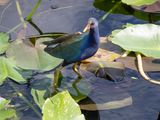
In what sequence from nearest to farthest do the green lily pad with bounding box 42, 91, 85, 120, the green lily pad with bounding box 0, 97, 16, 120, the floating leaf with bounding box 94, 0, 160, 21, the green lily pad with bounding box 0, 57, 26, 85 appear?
the green lily pad with bounding box 42, 91, 85, 120
the green lily pad with bounding box 0, 97, 16, 120
the green lily pad with bounding box 0, 57, 26, 85
the floating leaf with bounding box 94, 0, 160, 21

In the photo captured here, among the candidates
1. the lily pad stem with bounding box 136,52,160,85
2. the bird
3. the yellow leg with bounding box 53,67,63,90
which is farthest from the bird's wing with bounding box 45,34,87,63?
the lily pad stem with bounding box 136,52,160,85

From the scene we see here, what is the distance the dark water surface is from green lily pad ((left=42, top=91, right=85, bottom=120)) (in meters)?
0.37

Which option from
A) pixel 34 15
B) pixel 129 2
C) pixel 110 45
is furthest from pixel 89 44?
pixel 34 15

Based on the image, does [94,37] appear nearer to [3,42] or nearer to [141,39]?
[141,39]

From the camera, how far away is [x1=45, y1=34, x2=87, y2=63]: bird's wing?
1.81m

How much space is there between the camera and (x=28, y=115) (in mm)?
1771

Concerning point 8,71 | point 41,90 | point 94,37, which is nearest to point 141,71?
point 94,37

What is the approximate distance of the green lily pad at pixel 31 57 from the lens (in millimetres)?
1796

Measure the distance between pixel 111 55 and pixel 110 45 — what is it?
0.10 m

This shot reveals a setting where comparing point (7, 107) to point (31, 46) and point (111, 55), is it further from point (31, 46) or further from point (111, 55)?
point (111, 55)

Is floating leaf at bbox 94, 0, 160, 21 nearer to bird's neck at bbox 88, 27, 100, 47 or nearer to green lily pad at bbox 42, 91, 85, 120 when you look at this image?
bird's neck at bbox 88, 27, 100, 47

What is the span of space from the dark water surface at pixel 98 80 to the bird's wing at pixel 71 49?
0.58 ft

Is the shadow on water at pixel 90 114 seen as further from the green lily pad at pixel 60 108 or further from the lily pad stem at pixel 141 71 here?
the green lily pad at pixel 60 108

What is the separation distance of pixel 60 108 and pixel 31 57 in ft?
1.72
